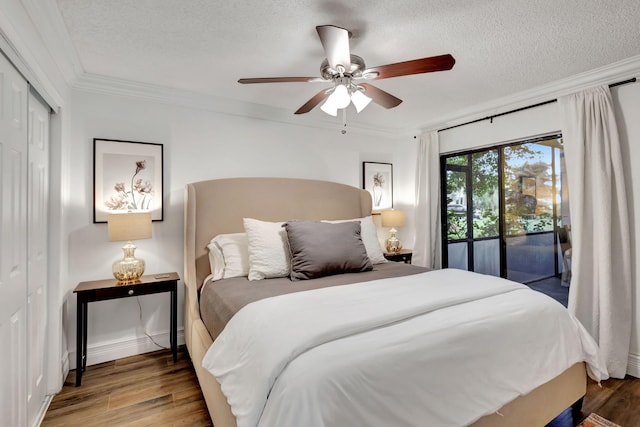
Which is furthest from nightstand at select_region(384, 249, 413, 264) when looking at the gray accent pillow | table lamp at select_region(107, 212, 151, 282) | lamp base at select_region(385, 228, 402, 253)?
table lamp at select_region(107, 212, 151, 282)

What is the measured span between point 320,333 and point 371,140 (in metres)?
3.47

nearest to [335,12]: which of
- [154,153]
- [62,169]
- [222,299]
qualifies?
[222,299]

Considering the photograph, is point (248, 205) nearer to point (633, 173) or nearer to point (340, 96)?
point (340, 96)

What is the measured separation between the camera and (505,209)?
3500 millimetres

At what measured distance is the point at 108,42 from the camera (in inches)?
83.8

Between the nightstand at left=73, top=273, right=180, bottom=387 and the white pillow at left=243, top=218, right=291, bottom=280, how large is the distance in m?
0.76

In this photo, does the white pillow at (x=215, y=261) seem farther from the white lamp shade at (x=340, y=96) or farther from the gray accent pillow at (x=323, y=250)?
the white lamp shade at (x=340, y=96)

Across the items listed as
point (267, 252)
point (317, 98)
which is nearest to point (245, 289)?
point (267, 252)

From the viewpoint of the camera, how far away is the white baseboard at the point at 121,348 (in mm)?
2664

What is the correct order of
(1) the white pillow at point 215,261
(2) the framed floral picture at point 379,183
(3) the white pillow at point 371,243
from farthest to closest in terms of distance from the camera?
(2) the framed floral picture at point 379,183 → (3) the white pillow at point 371,243 → (1) the white pillow at point 215,261

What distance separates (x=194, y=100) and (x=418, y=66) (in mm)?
2219

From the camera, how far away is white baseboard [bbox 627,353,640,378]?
2.47 m

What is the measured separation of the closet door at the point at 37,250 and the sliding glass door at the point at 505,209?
159 inches

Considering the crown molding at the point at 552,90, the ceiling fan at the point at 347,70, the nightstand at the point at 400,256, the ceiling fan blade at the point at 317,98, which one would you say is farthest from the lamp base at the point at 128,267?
the crown molding at the point at 552,90
